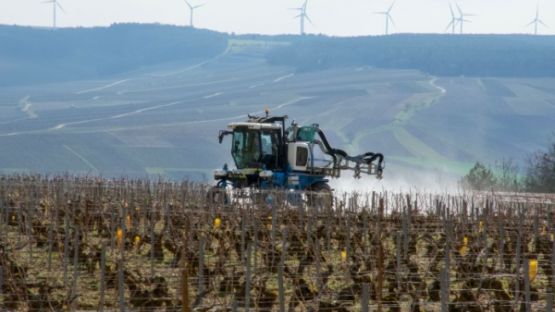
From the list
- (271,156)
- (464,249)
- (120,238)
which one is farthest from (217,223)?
(271,156)

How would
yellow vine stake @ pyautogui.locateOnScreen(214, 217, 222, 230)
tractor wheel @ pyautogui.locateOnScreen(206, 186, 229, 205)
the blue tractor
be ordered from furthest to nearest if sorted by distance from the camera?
the blue tractor
tractor wheel @ pyautogui.locateOnScreen(206, 186, 229, 205)
yellow vine stake @ pyautogui.locateOnScreen(214, 217, 222, 230)

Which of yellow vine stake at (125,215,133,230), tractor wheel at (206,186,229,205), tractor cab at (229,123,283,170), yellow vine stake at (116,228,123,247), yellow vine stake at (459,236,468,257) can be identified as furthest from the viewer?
tractor cab at (229,123,283,170)

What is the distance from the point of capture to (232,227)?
29016 millimetres

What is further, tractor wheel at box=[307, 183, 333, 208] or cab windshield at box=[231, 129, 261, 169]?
cab windshield at box=[231, 129, 261, 169]

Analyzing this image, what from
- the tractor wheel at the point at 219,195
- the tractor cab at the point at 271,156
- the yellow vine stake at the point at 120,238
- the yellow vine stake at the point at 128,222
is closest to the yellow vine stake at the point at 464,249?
the yellow vine stake at the point at 120,238

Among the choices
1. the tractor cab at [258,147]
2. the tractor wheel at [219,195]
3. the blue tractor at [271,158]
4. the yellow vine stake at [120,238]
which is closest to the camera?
the yellow vine stake at [120,238]

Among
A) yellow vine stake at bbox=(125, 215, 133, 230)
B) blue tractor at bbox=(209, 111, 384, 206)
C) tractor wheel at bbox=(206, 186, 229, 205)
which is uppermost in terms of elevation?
blue tractor at bbox=(209, 111, 384, 206)

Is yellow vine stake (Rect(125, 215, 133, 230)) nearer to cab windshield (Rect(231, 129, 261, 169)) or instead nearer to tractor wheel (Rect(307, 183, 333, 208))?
tractor wheel (Rect(307, 183, 333, 208))

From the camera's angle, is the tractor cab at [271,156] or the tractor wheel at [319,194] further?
the tractor cab at [271,156]

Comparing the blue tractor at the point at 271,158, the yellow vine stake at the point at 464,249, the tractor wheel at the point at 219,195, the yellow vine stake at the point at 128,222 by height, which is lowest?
the yellow vine stake at the point at 464,249

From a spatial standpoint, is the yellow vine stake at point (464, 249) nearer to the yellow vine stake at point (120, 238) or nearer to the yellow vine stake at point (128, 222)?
the yellow vine stake at point (120, 238)

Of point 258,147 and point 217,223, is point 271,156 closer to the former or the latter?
point 258,147

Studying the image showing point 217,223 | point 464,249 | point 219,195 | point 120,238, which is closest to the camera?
point 120,238

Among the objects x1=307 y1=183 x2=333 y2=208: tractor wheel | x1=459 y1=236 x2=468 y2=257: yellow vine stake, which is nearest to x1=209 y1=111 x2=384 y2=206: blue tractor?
x1=307 y1=183 x2=333 y2=208: tractor wheel
